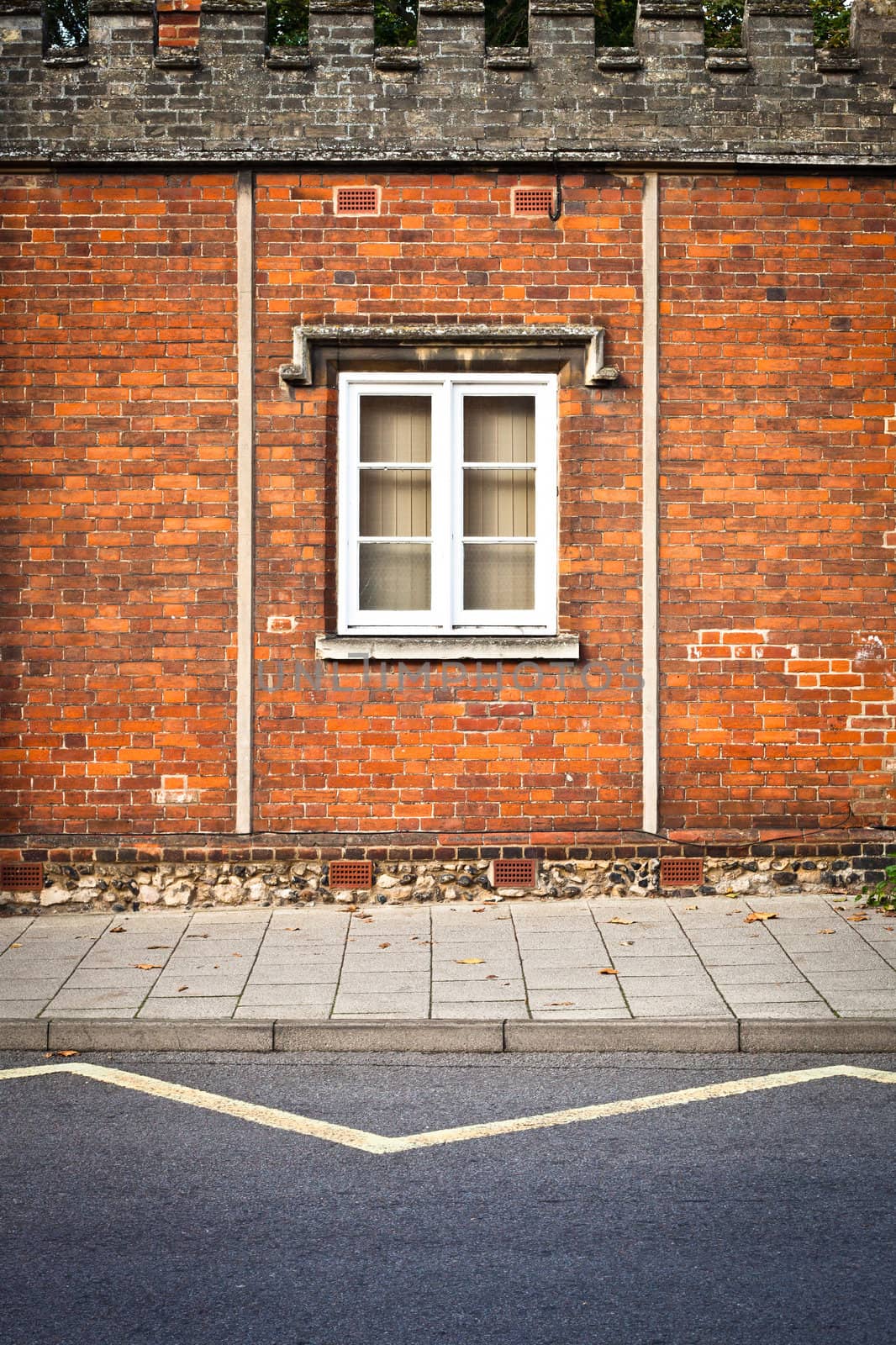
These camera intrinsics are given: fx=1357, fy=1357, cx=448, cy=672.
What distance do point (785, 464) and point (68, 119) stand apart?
5146mm

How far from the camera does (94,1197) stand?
4.61 meters

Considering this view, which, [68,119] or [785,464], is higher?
[68,119]

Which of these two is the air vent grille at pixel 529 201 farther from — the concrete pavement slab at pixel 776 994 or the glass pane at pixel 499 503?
the concrete pavement slab at pixel 776 994

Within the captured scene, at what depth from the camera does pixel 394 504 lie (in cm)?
905

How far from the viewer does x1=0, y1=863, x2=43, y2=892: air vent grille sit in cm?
880

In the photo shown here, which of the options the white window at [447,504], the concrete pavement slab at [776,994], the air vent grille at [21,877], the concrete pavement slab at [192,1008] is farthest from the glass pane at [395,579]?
the concrete pavement slab at [776,994]

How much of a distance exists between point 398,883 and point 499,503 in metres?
2.61

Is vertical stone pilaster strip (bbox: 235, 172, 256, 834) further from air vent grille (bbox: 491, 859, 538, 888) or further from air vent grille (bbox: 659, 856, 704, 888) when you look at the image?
air vent grille (bbox: 659, 856, 704, 888)

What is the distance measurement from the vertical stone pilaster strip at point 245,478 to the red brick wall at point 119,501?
0.23ft

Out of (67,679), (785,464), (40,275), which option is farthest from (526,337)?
(67,679)

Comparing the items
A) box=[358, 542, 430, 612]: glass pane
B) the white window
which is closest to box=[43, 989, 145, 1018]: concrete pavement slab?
the white window

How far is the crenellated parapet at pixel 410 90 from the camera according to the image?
867 cm

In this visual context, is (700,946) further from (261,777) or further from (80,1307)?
(80,1307)

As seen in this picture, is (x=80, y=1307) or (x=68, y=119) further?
(x=68, y=119)
